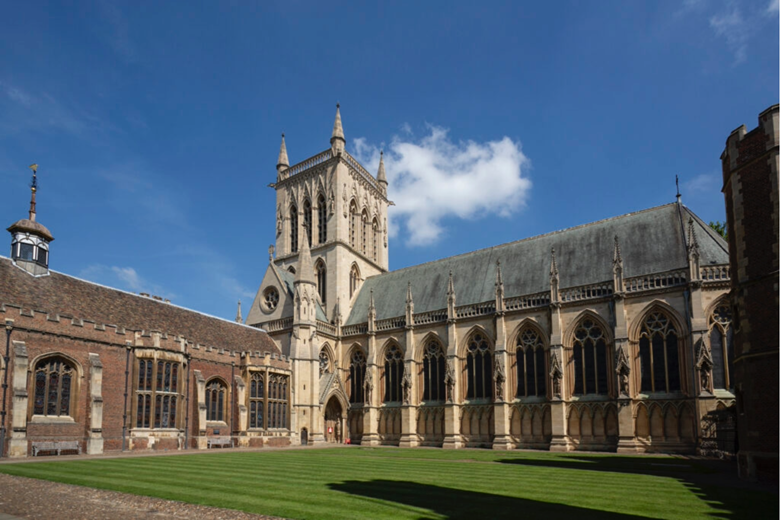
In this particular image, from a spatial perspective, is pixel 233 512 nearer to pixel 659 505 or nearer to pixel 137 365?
pixel 659 505

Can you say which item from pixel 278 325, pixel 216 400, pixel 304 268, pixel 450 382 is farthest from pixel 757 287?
pixel 278 325

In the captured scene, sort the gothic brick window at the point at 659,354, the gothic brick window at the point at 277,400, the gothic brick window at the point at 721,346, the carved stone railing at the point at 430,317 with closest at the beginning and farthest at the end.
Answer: the gothic brick window at the point at 721,346 < the gothic brick window at the point at 659,354 < the gothic brick window at the point at 277,400 < the carved stone railing at the point at 430,317

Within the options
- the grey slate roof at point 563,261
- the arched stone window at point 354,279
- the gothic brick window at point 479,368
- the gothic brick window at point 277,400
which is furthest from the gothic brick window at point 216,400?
the arched stone window at point 354,279

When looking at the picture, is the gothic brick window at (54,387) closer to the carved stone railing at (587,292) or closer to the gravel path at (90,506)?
the gravel path at (90,506)

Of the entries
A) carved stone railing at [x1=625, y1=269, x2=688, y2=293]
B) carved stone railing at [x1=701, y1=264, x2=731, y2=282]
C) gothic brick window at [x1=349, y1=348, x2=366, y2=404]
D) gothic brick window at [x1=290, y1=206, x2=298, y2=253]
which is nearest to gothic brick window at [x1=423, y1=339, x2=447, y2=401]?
gothic brick window at [x1=349, y1=348, x2=366, y2=404]

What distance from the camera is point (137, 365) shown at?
30984 mm

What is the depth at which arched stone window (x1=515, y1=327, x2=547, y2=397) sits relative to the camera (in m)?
37.3

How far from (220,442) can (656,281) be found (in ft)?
92.5

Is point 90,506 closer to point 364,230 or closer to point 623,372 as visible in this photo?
point 623,372

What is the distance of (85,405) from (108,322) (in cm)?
502

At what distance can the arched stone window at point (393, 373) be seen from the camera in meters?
44.4

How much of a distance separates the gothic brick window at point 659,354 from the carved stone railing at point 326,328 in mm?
24256

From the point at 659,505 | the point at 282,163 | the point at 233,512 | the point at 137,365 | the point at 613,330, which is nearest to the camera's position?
the point at 233,512

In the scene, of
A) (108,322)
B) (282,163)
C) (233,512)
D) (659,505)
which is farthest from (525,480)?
(282,163)
